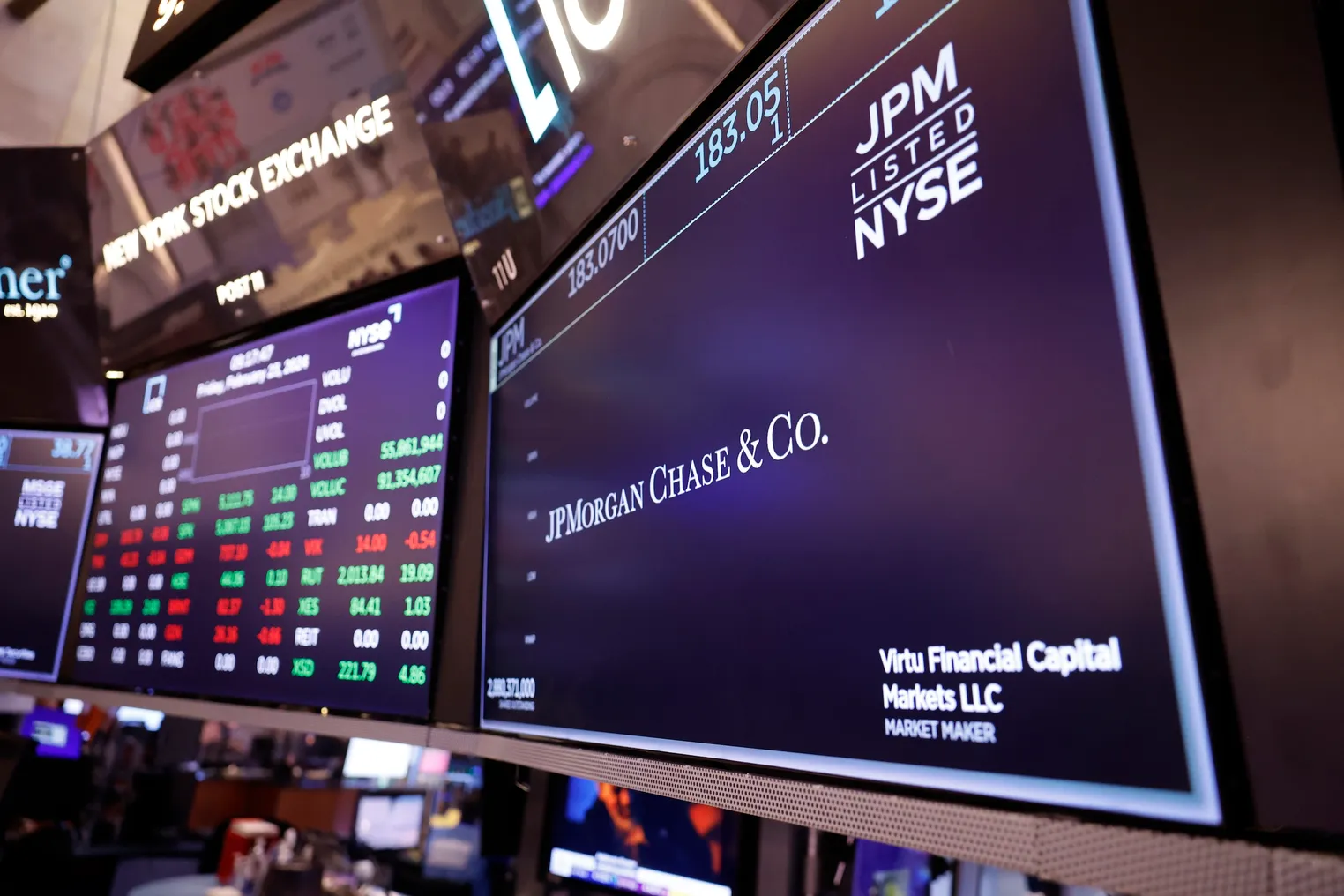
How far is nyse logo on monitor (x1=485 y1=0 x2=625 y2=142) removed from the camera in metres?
1.46

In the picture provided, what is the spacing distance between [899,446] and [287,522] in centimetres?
193

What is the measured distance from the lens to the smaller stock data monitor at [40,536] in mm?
2986

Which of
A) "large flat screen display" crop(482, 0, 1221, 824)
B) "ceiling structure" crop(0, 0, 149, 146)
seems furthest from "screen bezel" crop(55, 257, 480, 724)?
"ceiling structure" crop(0, 0, 149, 146)

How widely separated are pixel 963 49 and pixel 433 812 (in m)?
5.27

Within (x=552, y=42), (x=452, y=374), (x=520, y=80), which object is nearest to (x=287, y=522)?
(x=452, y=374)

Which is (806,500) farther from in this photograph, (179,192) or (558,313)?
(179,192)

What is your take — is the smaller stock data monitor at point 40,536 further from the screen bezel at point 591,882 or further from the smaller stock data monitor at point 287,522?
the screen bezel at point 591,882

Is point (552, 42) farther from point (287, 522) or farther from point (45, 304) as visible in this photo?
point (45, 304)

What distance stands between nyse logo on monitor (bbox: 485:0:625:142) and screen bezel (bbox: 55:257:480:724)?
0.58 m

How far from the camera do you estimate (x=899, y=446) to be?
0.87 metres

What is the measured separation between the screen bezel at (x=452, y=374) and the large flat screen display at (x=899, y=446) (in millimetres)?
596

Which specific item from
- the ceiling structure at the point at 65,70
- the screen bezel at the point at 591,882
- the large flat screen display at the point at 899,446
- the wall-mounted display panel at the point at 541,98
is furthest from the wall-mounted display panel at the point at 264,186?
the ceiling structure at the point at 65,70

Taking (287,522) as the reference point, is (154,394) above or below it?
above

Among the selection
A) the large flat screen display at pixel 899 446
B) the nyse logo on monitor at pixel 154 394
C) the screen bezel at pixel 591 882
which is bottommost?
the screen bezel at pixel 591 882
